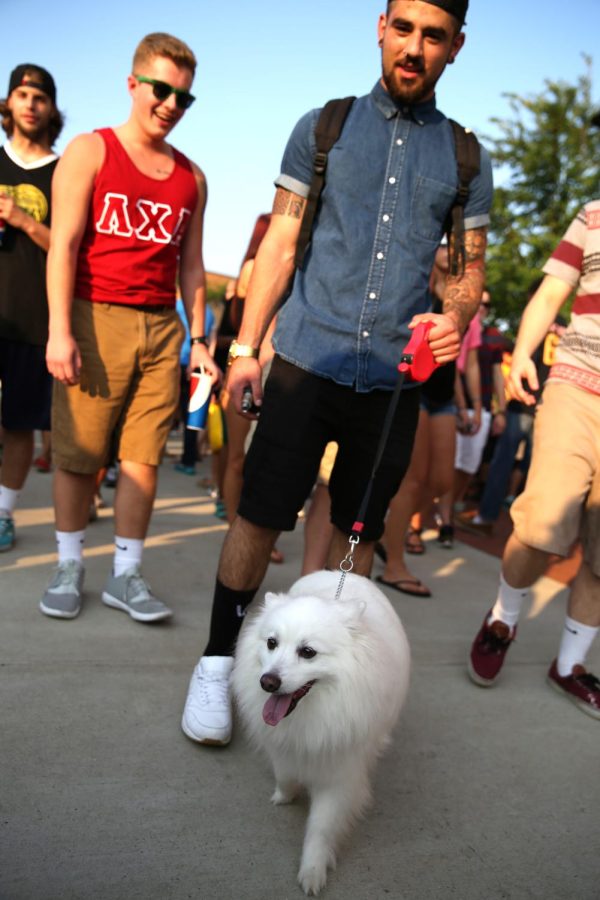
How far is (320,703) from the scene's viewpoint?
1.96m

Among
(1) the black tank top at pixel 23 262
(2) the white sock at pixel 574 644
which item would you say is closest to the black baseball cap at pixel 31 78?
(1) the black tank top at pixel 23 262

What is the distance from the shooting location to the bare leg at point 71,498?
10.7 feet

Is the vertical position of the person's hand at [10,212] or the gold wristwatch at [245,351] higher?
the person's hand at [10,212]

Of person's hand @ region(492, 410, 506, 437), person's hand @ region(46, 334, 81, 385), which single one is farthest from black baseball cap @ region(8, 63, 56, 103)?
person's hand @ region(492, 410, 506, 437)

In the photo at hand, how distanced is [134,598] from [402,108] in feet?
7.46

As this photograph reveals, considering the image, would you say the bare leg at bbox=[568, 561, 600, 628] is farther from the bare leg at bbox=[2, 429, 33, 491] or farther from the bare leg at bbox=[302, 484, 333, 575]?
the bare leg at bbox=[2, 429, 33, 491]

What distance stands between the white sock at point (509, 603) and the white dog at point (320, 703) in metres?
1.23

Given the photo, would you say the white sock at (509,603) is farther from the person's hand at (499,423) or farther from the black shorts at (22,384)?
the person's hand at (499,423)

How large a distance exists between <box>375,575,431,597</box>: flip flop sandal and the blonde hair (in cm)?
299

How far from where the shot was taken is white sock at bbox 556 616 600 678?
3086 millimetres

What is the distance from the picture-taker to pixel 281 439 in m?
2.48

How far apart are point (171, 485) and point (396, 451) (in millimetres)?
5034

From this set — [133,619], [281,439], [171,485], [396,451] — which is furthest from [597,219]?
A: [171,485]

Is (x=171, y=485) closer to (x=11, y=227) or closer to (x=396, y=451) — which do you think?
(x=11, y=227)
